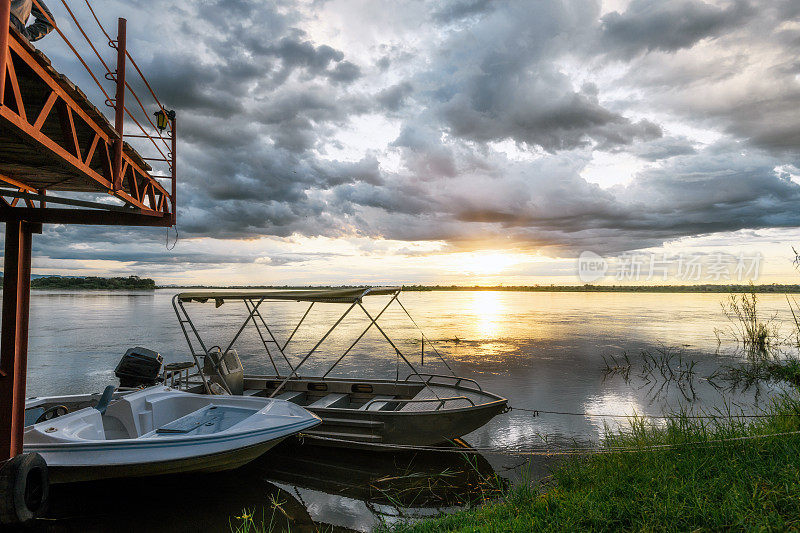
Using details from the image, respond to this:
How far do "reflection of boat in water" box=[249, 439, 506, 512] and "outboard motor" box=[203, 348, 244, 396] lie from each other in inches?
79.6

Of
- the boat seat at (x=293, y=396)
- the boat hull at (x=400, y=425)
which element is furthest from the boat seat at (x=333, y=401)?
the boat hull at (x=400, y=425)

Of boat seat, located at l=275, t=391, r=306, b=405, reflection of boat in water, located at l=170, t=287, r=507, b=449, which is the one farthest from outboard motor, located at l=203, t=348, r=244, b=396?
boat seat, located at l=275, t=391, r=306, b=405

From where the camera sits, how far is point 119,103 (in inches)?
283

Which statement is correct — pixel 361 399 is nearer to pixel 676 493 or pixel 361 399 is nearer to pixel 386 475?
pixel 386 475

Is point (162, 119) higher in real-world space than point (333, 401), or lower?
higher

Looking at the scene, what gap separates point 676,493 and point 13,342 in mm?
9682

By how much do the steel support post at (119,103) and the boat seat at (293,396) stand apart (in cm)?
656

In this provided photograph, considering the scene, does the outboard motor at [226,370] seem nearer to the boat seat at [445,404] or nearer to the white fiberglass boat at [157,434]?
the white fiberglass boat at [157,434]

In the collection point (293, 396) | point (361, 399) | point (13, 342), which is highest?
point (13, 342)

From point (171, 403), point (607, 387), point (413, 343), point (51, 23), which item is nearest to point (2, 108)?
point (51, 23)

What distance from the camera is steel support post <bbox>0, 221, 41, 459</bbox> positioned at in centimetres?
672

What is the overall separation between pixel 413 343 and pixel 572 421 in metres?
17.3

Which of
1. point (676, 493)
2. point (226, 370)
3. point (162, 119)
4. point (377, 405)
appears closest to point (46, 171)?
point (162, 119)

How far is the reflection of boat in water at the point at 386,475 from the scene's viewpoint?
7.83m
